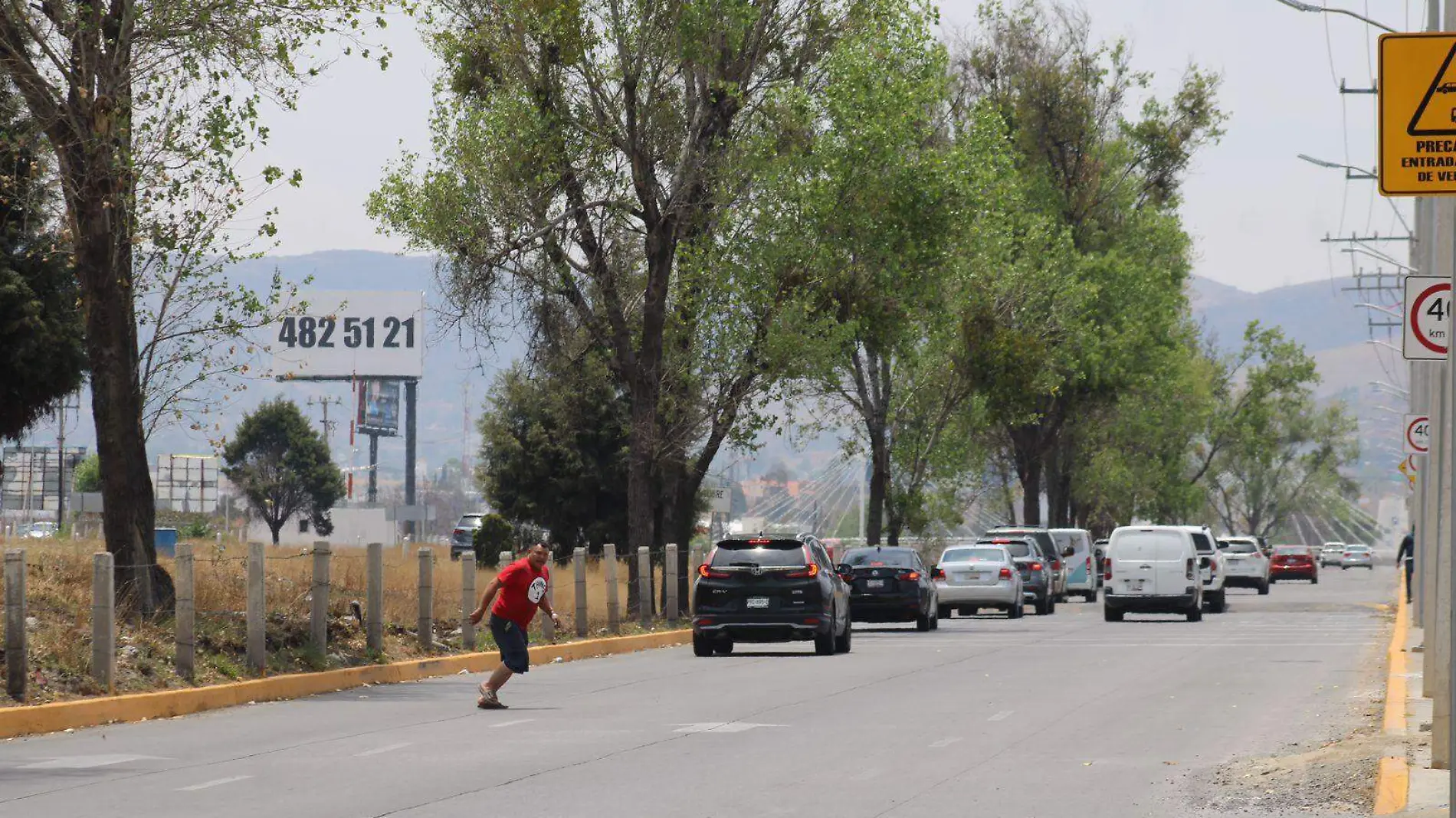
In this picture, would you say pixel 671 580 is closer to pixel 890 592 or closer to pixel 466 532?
pixel 890 592

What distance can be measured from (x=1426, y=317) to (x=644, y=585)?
22.1 m

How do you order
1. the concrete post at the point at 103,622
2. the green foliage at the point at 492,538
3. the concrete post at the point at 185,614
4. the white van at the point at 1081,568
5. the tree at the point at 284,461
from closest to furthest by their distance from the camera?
the concrete post at the point at 103,622 → the concrete post at the point at 185,614 → the white van at the point at 1081,568 → the green foliage at the point at 492,538 → the tree at the point at 284,461

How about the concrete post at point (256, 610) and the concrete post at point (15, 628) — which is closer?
the concrete post at point (15, 628)

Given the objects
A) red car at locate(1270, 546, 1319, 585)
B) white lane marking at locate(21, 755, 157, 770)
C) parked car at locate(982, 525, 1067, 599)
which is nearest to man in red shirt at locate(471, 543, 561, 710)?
white lane marking at locate(21, 755, 157, 770)

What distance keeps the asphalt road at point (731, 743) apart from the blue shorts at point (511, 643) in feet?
1.55

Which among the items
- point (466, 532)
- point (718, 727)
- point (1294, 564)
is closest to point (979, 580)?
point (718, 727)

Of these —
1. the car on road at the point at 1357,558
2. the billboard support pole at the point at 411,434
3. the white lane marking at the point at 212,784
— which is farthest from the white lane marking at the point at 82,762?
the car on road at the point at 1357,558

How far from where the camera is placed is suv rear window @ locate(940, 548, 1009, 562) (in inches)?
1697

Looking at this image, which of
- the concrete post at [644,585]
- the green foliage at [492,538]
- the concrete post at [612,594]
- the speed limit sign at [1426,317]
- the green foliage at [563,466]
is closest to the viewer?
the speed limit sign at [1426,317]

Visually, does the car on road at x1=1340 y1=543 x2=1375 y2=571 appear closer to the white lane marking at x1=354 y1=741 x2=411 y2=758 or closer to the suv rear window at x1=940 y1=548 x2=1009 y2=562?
the suv rear window at x1=940 y1=548 x2=1009 y2=562

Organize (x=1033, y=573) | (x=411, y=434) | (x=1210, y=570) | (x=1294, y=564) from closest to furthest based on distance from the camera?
(x=1210, y=570) → (x=1033, y=573) → (x=1294, y=564) → (x=411, y=434)

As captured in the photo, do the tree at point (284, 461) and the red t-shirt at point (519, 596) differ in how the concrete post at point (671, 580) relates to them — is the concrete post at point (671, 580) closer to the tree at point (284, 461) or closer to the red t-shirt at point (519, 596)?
the red t-shirt at point (519, 596)

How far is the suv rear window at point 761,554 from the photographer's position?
27.9 m

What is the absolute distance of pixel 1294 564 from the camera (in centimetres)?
8694
